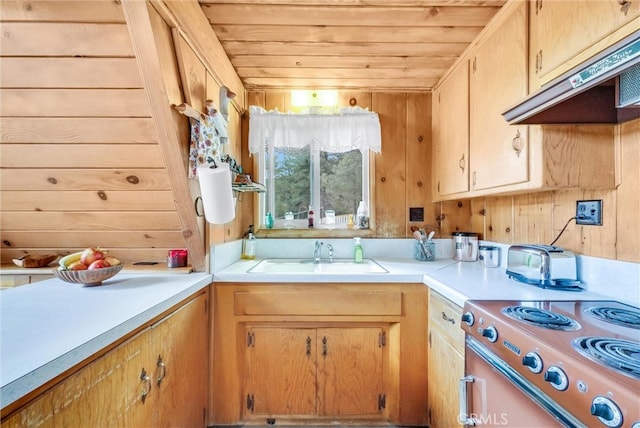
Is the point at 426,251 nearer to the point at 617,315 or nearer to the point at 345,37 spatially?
the point at 617,315

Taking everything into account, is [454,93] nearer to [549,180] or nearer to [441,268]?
[549,180]

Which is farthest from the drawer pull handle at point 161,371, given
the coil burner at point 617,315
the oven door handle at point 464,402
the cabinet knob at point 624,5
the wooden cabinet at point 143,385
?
the cabinet knob at point 624,5

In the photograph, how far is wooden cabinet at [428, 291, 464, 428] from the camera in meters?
1.21

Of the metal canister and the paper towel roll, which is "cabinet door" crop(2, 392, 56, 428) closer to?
the paper towel roll

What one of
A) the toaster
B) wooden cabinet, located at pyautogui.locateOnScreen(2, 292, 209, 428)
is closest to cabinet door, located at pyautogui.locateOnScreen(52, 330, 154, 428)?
wooden cabinet, located at pyautogui.locateOnScreen(2, 292, 209, 428)

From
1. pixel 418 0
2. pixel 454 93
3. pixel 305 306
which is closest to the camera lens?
pixel 418 0

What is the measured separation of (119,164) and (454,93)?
196 cm

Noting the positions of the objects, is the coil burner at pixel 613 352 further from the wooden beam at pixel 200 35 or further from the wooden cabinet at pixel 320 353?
the wooden beam at pixel 200 35

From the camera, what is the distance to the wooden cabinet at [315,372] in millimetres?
1531

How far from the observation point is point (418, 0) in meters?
1.31

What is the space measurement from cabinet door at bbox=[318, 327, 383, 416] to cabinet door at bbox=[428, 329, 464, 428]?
27 cm

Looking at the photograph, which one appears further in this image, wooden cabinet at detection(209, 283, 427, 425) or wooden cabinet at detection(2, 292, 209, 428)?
wooden cabinet at detection(209, 283, 427, 425)

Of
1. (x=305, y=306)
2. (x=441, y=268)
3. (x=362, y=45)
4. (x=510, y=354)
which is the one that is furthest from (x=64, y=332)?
(x=362, y=45)

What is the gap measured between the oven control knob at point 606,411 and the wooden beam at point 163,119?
1.49 meters
